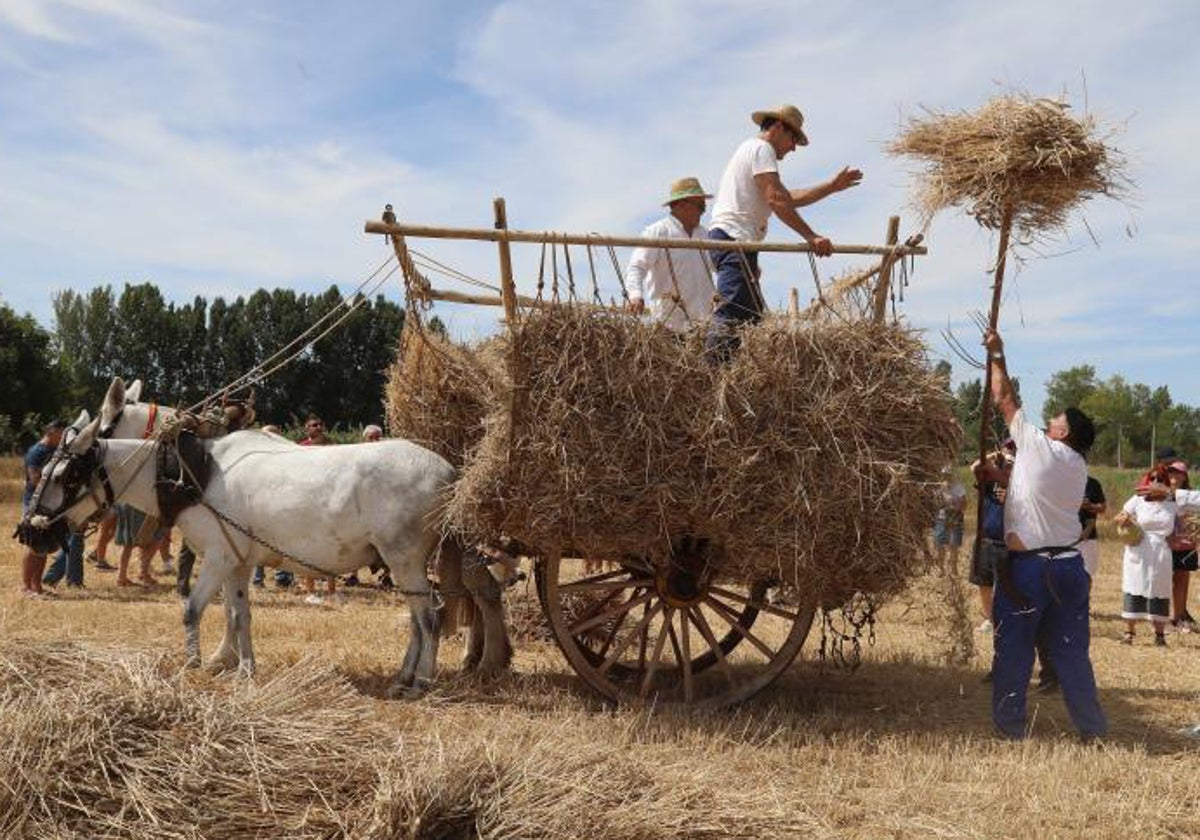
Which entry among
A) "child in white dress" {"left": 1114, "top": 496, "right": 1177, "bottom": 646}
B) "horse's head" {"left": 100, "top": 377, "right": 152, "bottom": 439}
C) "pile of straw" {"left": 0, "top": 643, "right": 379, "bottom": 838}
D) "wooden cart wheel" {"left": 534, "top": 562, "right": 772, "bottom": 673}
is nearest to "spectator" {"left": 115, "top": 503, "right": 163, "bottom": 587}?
"horse's head" {"left": 100, "top": 377, "right": 152, "bottom": 439}

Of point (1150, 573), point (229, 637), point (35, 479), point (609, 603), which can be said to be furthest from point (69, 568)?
point (1150, 573)

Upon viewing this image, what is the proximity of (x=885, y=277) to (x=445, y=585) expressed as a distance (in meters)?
3.25

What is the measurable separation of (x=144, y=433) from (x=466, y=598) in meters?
2.31

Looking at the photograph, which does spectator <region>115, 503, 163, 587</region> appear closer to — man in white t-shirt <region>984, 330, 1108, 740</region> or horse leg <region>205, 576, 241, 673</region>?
horse leg <region>205, 576, 241, 673</region>

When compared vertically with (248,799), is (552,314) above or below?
above

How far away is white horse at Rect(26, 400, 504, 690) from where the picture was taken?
22.4 feet

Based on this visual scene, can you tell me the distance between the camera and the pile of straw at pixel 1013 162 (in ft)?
20.5

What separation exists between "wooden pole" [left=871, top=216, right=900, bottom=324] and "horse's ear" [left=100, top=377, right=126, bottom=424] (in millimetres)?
4629

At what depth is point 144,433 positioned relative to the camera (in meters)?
7.35

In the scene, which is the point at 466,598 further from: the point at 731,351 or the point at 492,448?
the point at 731,351

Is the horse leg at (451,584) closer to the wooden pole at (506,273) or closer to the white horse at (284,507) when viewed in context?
the white horse at (284,507)

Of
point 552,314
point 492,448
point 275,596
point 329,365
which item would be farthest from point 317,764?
point 329,365

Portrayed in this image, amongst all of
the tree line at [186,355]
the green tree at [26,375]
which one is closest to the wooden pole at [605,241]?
the tree line at [186,355]

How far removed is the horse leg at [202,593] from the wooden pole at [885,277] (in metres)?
4.14
